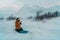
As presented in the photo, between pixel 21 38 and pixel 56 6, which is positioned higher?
pixel 56 6

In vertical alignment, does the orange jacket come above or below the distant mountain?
below

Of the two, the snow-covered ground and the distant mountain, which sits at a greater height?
the distant mountain

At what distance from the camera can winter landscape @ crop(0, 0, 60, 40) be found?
2561mm

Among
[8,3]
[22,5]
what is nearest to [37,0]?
[22,5]

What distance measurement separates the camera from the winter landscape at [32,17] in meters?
2.56

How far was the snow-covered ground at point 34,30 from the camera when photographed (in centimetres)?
253

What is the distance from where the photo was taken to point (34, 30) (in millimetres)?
2576

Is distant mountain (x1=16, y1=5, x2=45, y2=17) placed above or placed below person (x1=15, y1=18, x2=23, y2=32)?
above

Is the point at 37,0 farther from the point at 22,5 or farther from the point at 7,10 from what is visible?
the point at 7,10

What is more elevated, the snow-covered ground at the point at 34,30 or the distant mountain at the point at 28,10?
the distant mountain at the point at 28,10

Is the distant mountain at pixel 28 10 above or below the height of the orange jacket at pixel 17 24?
above

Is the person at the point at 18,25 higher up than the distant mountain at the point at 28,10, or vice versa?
A: the distant mountain at the point at 28,10

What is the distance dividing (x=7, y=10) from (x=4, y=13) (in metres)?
0.05

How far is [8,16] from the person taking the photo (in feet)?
8.54
